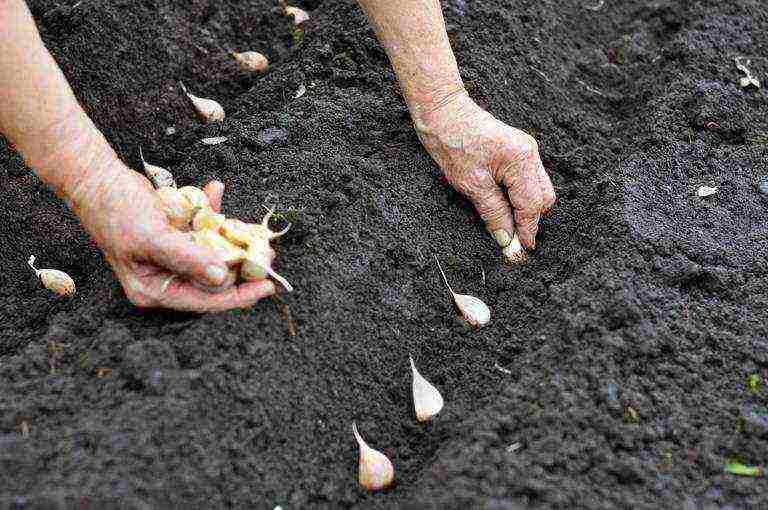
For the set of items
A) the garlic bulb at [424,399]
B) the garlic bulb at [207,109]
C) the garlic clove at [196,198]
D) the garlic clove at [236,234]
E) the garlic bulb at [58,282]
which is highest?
the garlic clove at [196,198]

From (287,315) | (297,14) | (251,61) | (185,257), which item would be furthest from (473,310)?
(297,14)

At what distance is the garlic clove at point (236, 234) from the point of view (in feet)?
5.72

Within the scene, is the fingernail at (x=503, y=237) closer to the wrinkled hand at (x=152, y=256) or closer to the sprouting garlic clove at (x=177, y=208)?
the wrinkled hand at (x=152, y=256)

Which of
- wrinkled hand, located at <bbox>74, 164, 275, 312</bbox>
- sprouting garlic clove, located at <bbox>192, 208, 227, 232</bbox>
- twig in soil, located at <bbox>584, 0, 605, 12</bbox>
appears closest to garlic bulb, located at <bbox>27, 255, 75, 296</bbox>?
wrinkled hand, located at <bbox>74, 164, 275, 312</bbox>

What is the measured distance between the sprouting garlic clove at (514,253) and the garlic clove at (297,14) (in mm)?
1403

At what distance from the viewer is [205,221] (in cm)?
175

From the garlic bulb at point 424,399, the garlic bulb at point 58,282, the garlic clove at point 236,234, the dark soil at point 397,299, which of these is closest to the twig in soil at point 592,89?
the dark soil at point 397,299

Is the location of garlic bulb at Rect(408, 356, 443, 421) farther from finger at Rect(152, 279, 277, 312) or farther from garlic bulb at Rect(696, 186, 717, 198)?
garlic bulb at Rect(696, 186, 717, 198)

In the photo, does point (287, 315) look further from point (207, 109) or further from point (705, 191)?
point (705, 191)

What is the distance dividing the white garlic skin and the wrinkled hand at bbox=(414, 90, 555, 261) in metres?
0.23

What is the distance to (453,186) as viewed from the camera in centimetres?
221

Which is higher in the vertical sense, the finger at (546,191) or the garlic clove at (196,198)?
the garlic clove at (196,198)

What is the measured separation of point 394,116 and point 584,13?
132 cm

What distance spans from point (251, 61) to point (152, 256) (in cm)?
140
